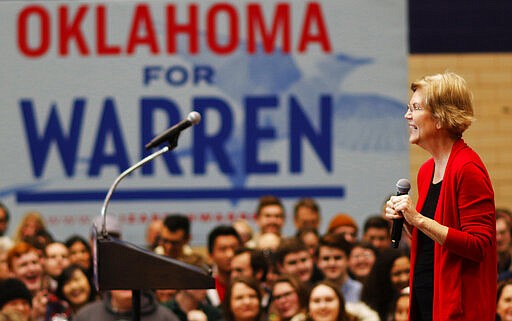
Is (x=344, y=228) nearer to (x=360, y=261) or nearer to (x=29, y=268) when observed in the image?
(x=360, y=261)

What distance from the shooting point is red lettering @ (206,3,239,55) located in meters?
12.4

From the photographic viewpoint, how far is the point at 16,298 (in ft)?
26.2

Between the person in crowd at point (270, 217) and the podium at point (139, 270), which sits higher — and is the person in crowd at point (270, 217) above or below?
below

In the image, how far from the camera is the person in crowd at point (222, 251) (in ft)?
30.7

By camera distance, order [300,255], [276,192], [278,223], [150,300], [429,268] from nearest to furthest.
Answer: [429,268]
[150,300]
[300,255]
[278,223]
[276,192]

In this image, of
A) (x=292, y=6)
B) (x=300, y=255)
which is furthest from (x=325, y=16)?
(x=300, y=255)

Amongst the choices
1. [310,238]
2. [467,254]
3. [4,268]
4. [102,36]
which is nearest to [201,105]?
[102,36]

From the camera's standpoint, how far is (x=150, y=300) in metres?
7.74

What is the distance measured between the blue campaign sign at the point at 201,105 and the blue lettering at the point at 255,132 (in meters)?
0.01

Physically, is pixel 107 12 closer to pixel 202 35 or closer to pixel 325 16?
pixel 202 35

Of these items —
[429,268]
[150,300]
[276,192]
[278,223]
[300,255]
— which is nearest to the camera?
[429,268]

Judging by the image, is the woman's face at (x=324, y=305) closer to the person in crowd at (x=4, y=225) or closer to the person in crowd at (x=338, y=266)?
the person in crowd at (x=338, y=266)

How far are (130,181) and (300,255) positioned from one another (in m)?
3.73

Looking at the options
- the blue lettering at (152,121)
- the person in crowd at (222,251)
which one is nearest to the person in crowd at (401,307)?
the person in crowd at (222,251)
